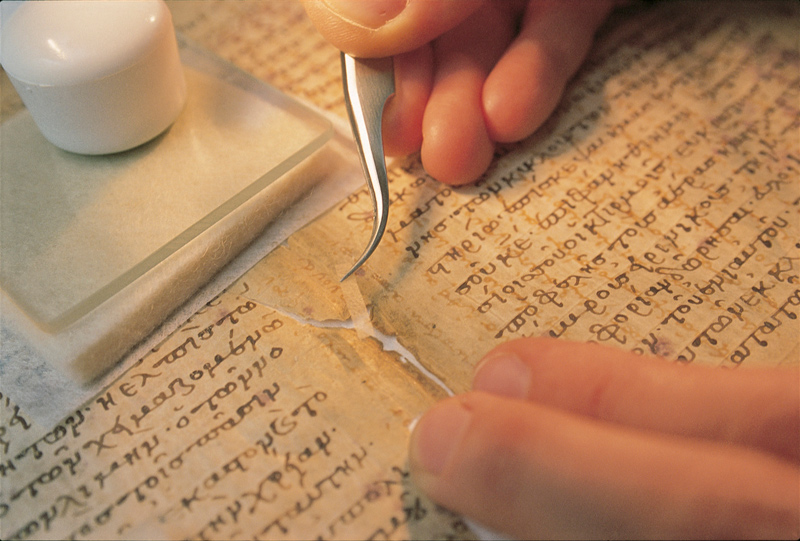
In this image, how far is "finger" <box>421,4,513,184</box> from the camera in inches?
17.3

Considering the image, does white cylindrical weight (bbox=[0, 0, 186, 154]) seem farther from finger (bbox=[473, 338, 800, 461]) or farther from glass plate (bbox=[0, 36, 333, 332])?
finger (bbox=[473, 338, 800, 461])

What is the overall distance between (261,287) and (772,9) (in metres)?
0.57

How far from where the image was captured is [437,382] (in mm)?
369

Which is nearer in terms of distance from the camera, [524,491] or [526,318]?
[524,491]

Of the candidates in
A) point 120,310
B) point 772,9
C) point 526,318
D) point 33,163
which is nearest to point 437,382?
point 526,318

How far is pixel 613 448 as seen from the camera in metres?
0.27

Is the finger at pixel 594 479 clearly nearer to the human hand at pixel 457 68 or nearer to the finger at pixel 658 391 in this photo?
the finger at pixel 658 391

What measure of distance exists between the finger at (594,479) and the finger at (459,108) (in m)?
0.21

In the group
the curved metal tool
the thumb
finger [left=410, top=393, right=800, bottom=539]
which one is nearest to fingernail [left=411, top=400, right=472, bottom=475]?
finger [left=410, top=393, right=800, bottom=539]

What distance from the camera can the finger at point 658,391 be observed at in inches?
11.6

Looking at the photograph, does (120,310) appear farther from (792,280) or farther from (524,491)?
(792,280)

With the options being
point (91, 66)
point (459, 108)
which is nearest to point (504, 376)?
point (459, 108)

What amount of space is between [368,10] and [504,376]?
0.25m

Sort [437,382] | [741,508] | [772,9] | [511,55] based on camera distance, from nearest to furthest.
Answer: [741,508], [437,382], [511,55], [772,9]
